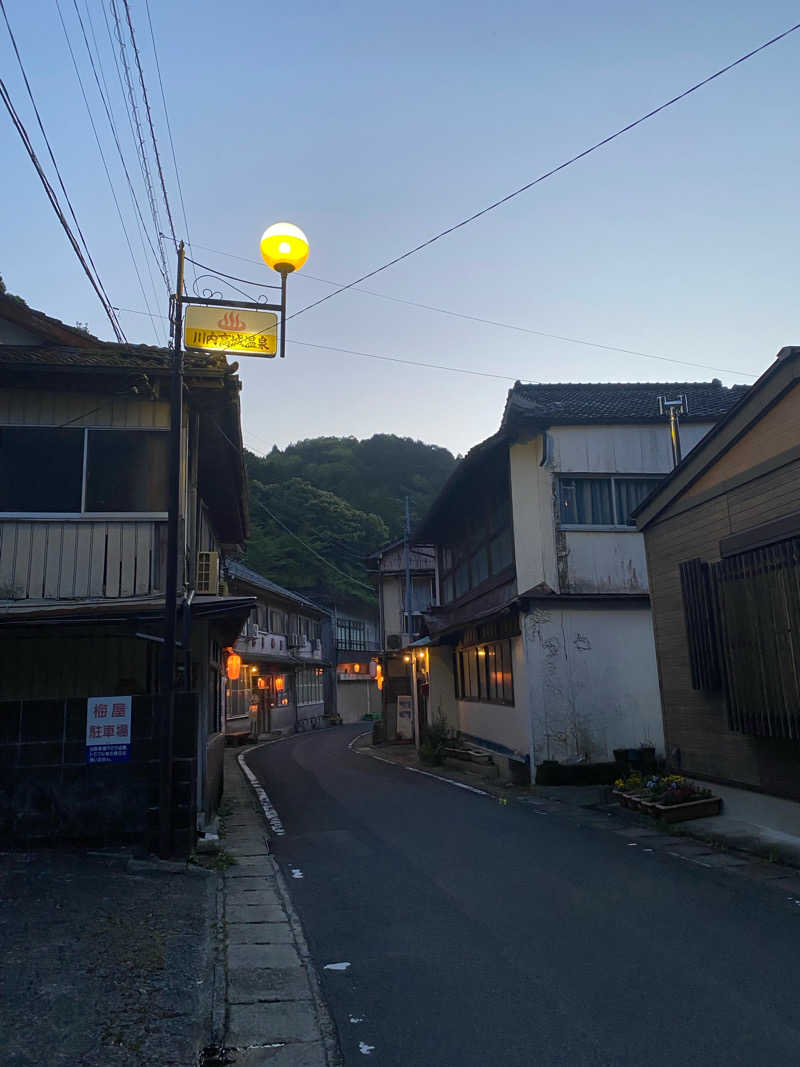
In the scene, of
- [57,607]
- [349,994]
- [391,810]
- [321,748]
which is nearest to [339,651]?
[321,748]

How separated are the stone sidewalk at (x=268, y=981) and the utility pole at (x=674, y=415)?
40.2 feet

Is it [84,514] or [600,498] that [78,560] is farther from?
[600,498]

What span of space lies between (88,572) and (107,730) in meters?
2.20

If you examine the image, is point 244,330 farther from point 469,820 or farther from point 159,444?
point 469,820

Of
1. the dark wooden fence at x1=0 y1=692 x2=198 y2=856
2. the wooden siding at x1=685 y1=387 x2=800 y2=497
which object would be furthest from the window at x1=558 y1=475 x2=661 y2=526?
the dark wooden fence at x1=0 y1=692 x2=198 y2=856

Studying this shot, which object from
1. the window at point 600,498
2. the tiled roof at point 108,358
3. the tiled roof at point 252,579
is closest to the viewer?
the tiled roof at point 108,358

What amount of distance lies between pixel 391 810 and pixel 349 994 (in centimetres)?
857

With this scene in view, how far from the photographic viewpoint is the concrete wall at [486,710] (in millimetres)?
17406

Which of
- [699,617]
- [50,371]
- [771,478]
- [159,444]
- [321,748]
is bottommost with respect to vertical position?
[321,748]

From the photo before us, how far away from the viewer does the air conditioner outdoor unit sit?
13.3 metres

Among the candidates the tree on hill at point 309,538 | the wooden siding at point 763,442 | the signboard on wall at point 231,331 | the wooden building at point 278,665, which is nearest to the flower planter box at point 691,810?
the wooden siding at point 763,442

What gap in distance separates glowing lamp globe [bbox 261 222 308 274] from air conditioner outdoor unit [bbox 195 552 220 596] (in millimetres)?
5915

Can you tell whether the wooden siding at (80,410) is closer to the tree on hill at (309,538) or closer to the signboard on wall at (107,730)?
the signboard on wall at (107,730)

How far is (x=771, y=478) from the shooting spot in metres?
10.3
